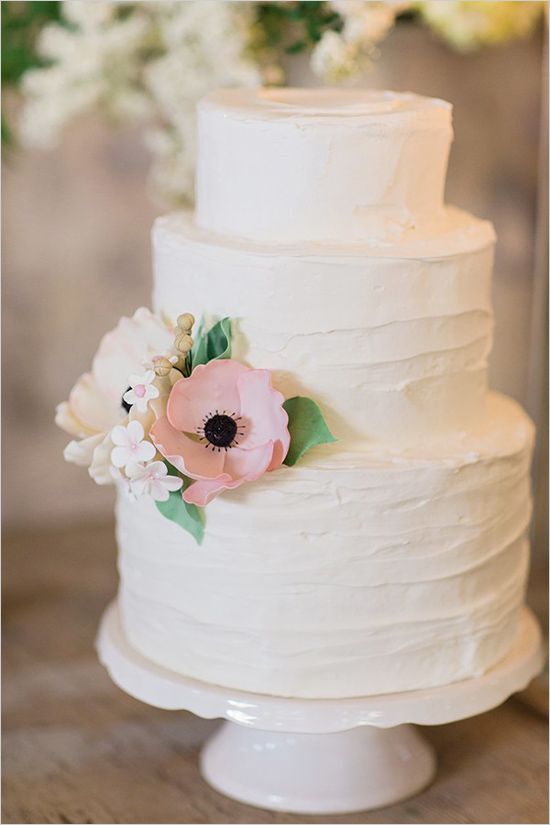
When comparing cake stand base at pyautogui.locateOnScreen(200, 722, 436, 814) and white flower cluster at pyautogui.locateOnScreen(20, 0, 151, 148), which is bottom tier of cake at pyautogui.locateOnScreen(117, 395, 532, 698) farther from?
white flower cluster at pyautogui.locateOnScreen(20, 0, 151, 148)

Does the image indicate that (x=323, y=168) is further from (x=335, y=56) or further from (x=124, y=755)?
(x=124, y=755)

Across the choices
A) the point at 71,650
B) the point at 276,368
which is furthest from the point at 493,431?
the point at 71,650

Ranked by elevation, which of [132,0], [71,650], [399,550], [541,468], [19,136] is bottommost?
[71,650]

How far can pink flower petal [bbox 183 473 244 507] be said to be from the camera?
3.39ft

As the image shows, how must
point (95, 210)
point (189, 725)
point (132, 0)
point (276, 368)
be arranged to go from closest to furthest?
point (276, 368) → point (189, 725) → point (132, 0) → point (95, 210)

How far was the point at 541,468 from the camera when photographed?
5.10 feet

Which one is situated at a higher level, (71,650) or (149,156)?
(149,156)

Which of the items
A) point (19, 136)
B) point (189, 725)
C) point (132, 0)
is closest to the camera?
point (189, 725)

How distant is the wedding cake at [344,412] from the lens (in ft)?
3.49

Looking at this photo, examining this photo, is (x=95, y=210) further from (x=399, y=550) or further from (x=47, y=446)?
(x=399, y=550)

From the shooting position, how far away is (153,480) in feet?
3.42

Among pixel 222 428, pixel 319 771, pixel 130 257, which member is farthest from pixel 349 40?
pixel 319 771

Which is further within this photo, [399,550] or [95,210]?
[95,210]

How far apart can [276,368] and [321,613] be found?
0.77ft
